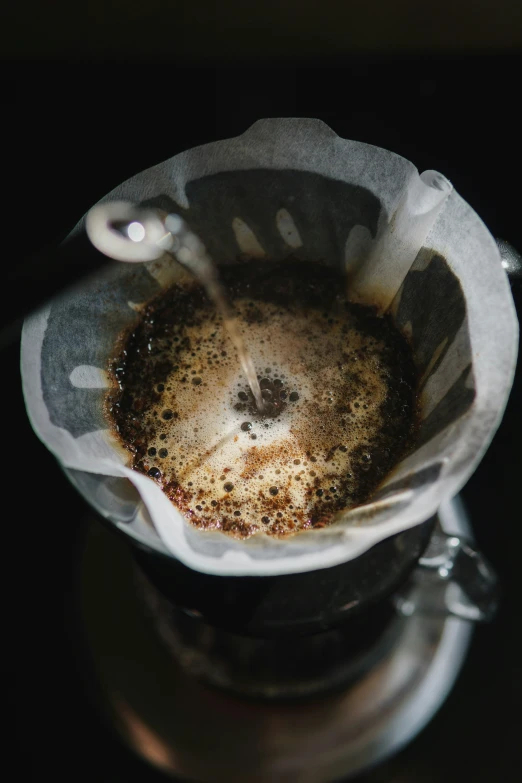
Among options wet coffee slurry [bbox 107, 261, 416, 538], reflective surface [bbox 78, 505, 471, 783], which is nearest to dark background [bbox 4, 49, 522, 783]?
reflective surface [bbox 78, 505, 471, 783]

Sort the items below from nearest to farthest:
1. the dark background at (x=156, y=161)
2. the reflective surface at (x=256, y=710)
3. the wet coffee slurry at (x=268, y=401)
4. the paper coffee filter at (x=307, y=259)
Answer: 1. the paper coffee filter at (x=307, y=259)
2. the wet coffee slurry at (x=268, y=401)
3. the reflective surface at (x=256, y=710)
4. the dark background at (x=156, y=161)

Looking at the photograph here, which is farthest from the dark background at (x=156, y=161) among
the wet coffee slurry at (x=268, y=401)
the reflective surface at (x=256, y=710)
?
the wet coffee slurry at (x=268, y=401)

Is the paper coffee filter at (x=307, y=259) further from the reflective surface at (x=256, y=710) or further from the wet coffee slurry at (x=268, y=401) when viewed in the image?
the reflective surface at (x=256, y=710)

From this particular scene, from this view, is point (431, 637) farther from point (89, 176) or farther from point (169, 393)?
point (89, 176)

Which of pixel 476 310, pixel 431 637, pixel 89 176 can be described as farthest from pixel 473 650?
pixel 89 176

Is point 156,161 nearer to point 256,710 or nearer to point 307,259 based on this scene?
point 307,259

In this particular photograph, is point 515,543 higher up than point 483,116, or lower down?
lower down

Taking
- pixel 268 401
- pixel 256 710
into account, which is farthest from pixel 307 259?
pixel 256 710
